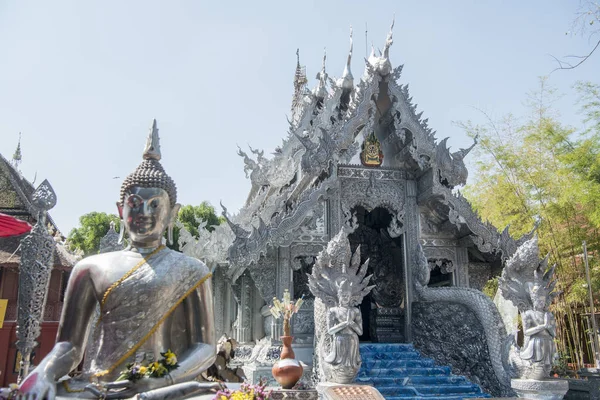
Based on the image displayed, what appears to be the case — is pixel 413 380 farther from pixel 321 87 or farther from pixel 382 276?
pixel 321 87

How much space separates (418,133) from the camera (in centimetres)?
863

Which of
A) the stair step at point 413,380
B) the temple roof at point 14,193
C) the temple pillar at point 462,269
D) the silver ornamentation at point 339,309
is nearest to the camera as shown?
the silver ornamentation at point 339,309

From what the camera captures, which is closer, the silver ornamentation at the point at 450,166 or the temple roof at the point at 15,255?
the silver ornamentation at the point at 450,166

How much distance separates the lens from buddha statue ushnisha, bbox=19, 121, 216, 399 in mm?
2318

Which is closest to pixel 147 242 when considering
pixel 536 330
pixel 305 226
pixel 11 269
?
pixel 536 330

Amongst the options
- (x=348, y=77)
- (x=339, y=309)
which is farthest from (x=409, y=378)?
(x=348, y=77)

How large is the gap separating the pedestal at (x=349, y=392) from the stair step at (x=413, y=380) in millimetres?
1399

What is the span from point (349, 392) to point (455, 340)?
284 cm

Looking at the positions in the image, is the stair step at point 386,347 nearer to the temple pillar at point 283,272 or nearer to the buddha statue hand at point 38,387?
the temple pillar at point 283,272

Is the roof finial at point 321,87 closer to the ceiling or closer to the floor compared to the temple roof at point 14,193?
closer to the ceiling

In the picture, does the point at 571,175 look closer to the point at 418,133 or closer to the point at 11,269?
the point at 418,133

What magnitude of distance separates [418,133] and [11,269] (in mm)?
11678

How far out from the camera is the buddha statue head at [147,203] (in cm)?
261

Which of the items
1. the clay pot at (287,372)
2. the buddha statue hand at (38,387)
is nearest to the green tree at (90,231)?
the clay pot at (287,372)
